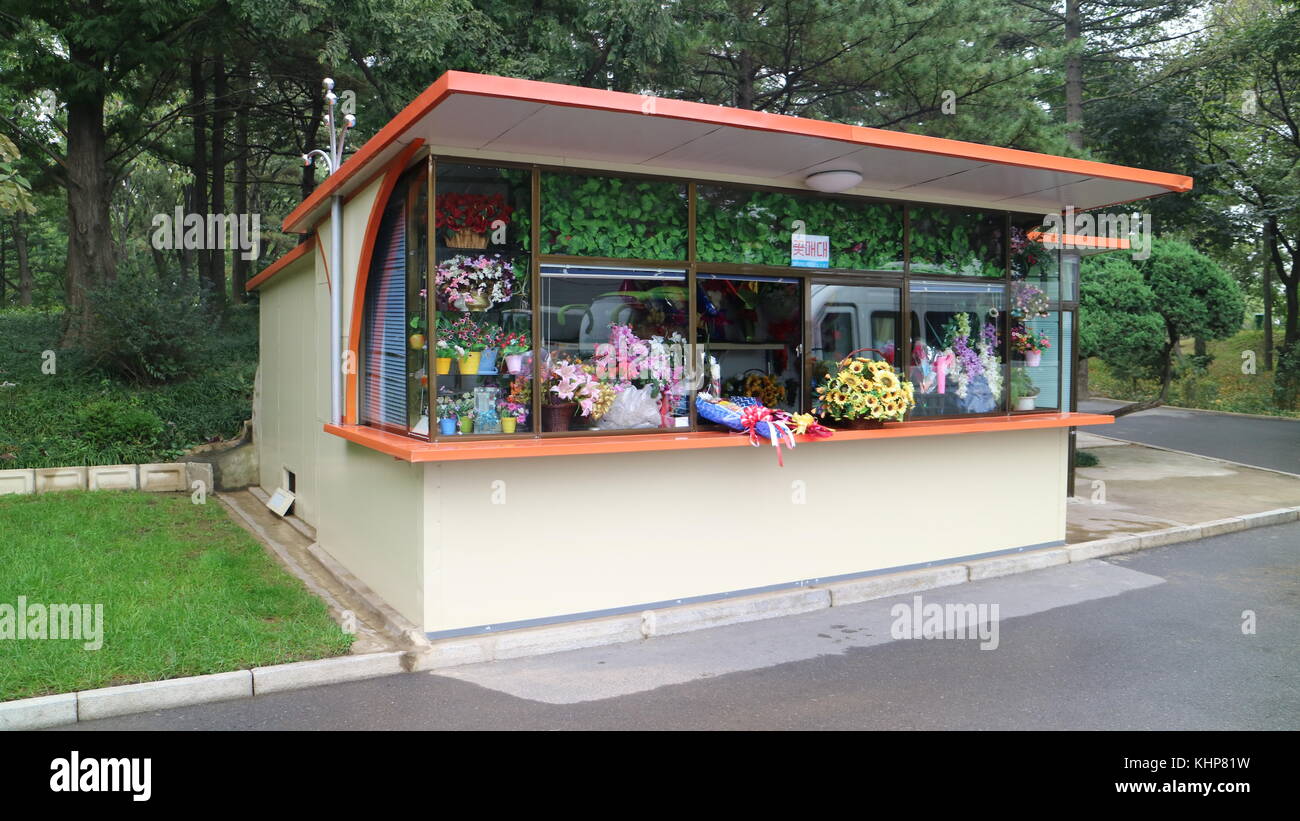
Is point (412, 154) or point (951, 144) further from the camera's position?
point (951, 144)

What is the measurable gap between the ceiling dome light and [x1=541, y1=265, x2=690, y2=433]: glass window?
1422mm

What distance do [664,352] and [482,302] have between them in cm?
154

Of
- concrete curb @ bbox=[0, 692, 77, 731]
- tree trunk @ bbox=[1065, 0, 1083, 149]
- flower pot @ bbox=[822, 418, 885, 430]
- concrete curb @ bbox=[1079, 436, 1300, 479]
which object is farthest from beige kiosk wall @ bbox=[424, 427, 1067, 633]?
tree trunk @ bbox=[1065, 0, 1083, 149]

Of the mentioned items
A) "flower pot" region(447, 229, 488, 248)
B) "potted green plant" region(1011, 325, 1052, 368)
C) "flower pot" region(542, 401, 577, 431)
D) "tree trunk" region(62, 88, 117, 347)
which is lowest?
"flower pot" region(542, 401, 577, 431)

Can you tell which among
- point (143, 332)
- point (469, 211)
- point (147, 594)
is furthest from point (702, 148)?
point (143, 332)

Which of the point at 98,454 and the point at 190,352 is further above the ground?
the point at 190,352

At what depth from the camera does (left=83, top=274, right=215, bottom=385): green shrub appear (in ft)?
44.0

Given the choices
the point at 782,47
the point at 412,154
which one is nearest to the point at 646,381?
the point at 412,154

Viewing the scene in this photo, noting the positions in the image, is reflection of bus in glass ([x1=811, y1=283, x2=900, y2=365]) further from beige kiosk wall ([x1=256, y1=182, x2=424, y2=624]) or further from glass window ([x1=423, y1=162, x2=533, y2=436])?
beige kiosk wall ([x1=256, y1=182, x2=424, y2=624])

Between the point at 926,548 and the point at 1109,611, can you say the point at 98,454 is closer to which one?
the point at 926,548

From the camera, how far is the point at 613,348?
6641 millimetres

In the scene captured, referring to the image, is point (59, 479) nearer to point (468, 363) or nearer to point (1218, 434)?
point (468, 363)
